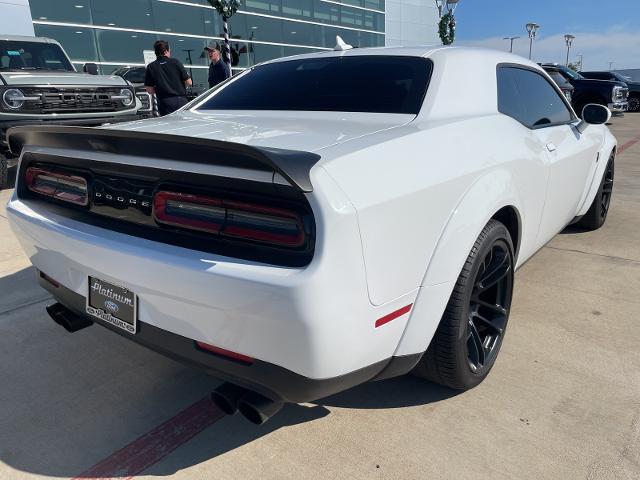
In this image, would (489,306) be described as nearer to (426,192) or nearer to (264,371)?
(426,192)

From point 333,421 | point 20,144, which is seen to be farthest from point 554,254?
point 20,144

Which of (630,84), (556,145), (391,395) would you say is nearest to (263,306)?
(391,395)

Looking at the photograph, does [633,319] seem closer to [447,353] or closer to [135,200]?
[447,353]

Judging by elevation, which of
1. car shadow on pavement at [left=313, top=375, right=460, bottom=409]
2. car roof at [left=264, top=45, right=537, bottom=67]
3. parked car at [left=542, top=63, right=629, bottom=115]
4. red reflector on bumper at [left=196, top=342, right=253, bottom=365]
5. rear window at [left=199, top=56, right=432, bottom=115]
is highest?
car roof at [left=264, top=45, right=537, bottom=67]

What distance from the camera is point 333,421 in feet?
7.04

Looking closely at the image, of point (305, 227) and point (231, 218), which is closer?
point (305, 227)

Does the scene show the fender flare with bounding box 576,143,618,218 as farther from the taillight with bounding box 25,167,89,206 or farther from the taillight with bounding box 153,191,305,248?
the taillight with bounding box 25,167,89,206

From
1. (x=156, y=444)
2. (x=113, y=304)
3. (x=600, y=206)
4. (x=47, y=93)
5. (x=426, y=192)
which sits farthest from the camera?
(x=47, y=93)

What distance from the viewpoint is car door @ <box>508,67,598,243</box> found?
2.93m

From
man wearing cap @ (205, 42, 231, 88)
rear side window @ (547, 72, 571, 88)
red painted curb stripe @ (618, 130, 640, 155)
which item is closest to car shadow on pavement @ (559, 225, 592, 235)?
red painted curb stripe @ (618, 130, 640, 155)

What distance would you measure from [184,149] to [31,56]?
7123 mm

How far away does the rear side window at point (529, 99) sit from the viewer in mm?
2807

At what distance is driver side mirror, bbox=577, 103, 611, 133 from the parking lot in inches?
53.5

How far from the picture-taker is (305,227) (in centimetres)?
149
